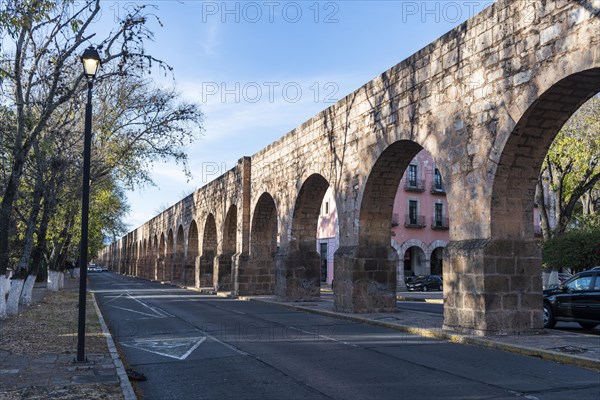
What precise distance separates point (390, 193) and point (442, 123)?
12.1 feet

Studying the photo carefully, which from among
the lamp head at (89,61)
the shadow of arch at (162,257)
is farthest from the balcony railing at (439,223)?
the lamp head at (89,61)

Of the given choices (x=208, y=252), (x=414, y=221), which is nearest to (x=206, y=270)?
(x=208, y=252)

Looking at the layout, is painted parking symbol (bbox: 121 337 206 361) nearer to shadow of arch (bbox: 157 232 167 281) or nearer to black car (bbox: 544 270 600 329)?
black car (bbox: 544 270 600 329)

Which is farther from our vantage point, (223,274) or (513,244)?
(223,274)

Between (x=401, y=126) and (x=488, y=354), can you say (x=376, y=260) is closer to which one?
(x=401, y=126)

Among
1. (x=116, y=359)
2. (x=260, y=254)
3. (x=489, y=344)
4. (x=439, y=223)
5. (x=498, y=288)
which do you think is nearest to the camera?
(x=116, y=359)

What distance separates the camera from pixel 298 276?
19938 millimetres

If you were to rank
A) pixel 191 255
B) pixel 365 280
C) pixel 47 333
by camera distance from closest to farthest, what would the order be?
pixel 47 333 < pixel 365 280 < pixel 191 255

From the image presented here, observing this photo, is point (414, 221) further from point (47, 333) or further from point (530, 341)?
point (47, 333)

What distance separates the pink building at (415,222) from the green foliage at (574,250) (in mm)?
13871

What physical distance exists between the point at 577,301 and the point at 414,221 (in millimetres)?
26916

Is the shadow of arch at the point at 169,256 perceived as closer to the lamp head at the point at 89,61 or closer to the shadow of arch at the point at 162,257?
the shadow of arch at the point at 162,257

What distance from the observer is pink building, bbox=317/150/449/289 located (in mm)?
37656

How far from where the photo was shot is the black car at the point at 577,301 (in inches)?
444
